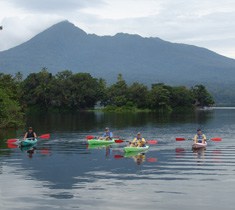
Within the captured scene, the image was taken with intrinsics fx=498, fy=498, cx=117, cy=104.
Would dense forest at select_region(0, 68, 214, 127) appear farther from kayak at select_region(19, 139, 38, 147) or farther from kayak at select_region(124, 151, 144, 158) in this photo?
kayak at select_region(124, 151, 144, 158)

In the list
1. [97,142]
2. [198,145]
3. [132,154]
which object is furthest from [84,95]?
[132,154]

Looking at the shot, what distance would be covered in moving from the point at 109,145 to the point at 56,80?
327 feet

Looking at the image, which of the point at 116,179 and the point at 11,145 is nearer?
the point at 116,179

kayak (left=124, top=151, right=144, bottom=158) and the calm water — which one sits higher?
kayak (left=124, top=151, right=144, bottom=158)

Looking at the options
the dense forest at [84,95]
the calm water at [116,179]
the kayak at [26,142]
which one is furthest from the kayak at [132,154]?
the dense forest at [84,95]

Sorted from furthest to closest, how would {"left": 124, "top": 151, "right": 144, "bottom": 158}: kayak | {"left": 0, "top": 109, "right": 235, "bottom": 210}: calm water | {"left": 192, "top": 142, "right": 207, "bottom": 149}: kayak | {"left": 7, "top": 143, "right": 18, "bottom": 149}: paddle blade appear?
1. {"left": 7, "top": 143, "right": 18, "bottom": 149}: paddle blade
2. {"left": 192, "top": 142, "right": 207, "bottom": 149}: kayak
3. {"left": 124, "top": 151, "right": 144, "bottom": 158}: kayak
4. {"left": 0, "top": 109, "right": 235, "bottom": 210}: calm water

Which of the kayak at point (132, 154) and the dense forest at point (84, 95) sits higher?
the dense forest at point (84, 95)

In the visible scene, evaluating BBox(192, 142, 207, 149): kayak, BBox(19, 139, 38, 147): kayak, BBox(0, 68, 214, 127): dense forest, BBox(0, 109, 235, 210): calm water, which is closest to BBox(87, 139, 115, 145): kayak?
BBox(0, 109, 235, 210): calm water

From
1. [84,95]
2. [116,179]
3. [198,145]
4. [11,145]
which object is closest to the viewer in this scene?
[116,179]

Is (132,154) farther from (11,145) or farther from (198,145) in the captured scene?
(11,145)

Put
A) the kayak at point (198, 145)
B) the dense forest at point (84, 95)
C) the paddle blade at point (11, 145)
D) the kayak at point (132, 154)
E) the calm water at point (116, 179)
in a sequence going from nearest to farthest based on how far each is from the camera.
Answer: the calm water at point (116, 179) → the kayak at point (132, 154) → the kayak at point (198, 145) → the paddle blade at point (11, 145) → the dense forest at point (84, 95)

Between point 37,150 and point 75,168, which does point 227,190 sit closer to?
point 75,168

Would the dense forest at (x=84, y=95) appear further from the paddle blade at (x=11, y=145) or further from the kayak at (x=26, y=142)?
the kayak at (x=26, y=142)

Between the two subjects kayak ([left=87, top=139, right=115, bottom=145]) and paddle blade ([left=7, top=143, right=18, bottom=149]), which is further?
kayak ([left=87, top=139, right=115, bottom=145])
